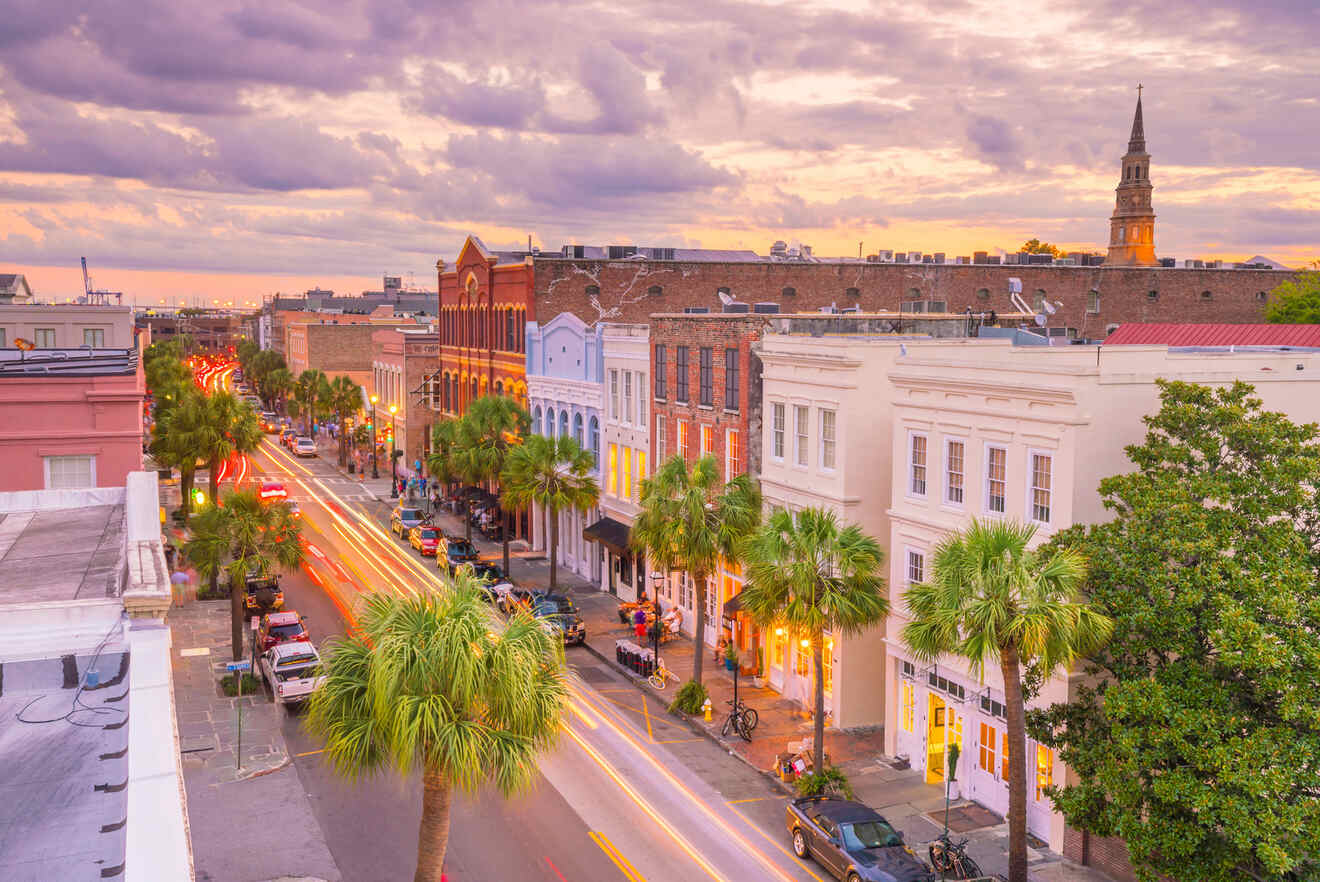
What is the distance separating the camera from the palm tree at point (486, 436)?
172ft

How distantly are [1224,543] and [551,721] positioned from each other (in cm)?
1184

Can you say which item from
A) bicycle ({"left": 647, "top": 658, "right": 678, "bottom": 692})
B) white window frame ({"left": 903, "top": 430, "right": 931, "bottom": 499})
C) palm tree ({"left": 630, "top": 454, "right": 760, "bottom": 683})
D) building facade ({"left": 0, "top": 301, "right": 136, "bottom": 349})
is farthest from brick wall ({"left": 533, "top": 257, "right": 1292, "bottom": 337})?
white window frame ({"left": 903, "top": 430, "right": 931, "bottom": 499})

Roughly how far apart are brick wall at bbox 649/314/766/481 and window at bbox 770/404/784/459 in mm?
2211

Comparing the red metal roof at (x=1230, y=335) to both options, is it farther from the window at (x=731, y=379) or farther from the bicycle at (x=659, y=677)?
the bicycle at (x=659, y=677)

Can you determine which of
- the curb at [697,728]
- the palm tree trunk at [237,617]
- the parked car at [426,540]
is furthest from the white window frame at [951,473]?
the parked car at [426,540]

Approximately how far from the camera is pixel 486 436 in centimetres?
5356

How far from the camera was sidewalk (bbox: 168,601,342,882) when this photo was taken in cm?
2331

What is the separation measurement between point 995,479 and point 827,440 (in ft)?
23.3

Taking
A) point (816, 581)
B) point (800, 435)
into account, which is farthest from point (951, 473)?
point (800, 435)

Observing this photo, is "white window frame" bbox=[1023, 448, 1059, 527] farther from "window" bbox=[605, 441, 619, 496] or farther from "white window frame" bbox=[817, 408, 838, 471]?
"window" bbox=[605, 441, 619, 496]

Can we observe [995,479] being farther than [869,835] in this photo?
Yes

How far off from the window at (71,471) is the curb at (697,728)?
17.9 metres

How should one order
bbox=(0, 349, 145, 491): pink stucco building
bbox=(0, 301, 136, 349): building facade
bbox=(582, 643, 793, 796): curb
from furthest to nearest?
bbox=(0, 301, 136, 349): building facade, bbox=(0, 349, 145, 491): pink stucco building, bbox=(582, 643, 793, 796): curb

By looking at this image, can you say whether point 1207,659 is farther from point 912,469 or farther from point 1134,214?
point 1134,214
